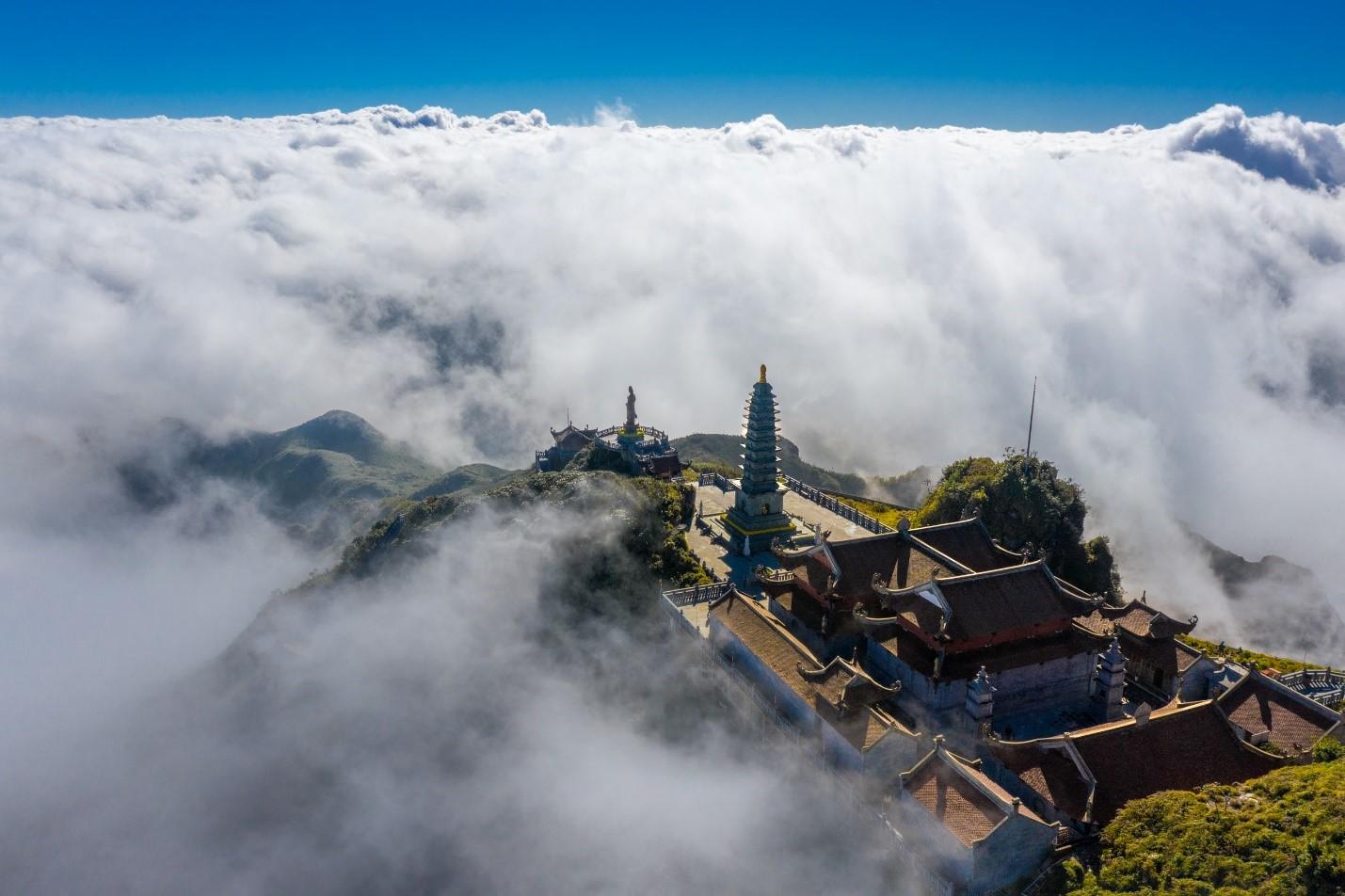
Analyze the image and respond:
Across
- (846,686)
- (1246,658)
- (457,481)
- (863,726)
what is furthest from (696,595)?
(457,481)

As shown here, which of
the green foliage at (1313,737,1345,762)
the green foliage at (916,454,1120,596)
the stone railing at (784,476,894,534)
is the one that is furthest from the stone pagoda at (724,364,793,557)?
the green foliage at (1313,737,1345,762)

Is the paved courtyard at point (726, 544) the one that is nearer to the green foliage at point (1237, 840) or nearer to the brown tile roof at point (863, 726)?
the brown tile roof at point (863, 726)

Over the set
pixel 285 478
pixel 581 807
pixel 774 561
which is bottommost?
pixel 285 478

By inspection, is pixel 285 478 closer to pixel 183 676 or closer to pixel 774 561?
pixel 183 676

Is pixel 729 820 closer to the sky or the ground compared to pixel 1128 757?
closer to the ground

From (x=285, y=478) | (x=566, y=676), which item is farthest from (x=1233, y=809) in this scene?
(x=285, y=478)

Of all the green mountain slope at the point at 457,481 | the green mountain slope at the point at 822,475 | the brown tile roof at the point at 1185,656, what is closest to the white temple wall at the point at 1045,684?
the brown tile roof at the point at 1185,656

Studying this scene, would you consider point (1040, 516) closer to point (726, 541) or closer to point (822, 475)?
point (726, 541)
